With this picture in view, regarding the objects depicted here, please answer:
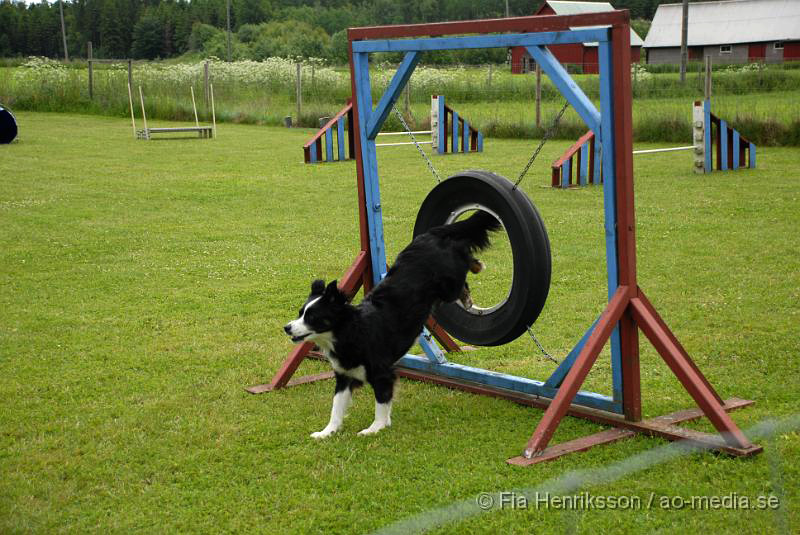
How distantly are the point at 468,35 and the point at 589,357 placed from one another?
2.10 metres

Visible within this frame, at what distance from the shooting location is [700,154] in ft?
49.6

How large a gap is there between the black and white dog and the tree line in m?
55.6

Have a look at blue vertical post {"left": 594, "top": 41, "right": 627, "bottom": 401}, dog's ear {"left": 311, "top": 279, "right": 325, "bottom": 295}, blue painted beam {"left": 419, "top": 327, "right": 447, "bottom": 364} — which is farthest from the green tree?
blue vertical post {"left": 594, "top": 41, "right": 627, "bottom": 401}

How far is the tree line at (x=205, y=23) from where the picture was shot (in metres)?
62.0

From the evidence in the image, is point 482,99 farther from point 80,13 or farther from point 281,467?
point 80,13

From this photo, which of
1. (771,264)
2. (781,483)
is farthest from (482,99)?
(781,483)

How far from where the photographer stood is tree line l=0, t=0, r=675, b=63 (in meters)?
62.0

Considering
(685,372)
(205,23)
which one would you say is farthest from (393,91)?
(205,23)

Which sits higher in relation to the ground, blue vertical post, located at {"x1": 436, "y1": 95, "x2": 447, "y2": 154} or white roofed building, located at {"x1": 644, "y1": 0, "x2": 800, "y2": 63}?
white roofed building, located at {"x1": 644, "y1": 0, "x2": 800, "y2": 63}

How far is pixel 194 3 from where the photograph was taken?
3223 inches

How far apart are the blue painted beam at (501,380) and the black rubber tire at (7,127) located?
717 inches

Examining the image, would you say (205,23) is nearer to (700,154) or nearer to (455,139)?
(455,139)

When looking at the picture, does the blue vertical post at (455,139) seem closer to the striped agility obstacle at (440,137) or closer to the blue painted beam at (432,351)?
the striped agility obstacle at (440,137)

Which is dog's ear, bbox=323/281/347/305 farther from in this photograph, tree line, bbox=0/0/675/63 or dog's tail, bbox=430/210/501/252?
tree line, bbox=0/0/675/63
